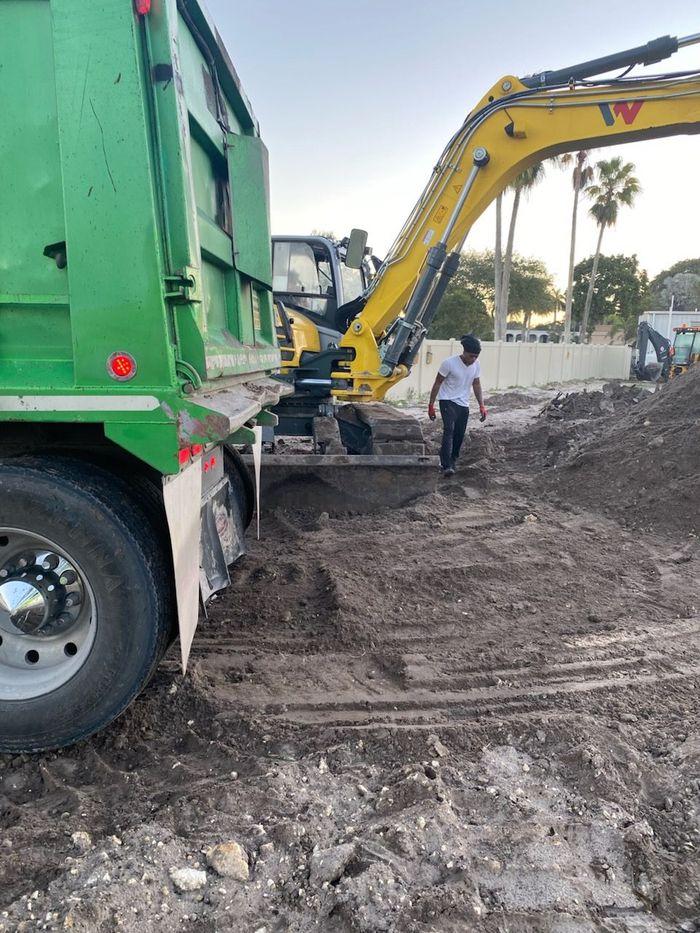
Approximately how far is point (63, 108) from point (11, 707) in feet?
7.73

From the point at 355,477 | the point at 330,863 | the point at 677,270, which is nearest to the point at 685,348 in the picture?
the point at 355,477

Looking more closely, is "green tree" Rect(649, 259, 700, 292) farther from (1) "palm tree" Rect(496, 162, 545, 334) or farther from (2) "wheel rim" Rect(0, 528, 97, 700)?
(2) "wheel rim" Rect(0, 528, 97, 700)

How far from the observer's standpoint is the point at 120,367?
2.33m

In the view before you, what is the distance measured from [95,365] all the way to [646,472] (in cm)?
626

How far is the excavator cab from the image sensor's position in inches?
894

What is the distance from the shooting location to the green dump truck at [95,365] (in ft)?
7.33

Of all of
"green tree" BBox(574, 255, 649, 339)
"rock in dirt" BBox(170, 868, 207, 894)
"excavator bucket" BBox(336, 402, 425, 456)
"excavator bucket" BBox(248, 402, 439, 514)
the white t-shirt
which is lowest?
"rock in dirt" BBox(170, 868, 207, 894)

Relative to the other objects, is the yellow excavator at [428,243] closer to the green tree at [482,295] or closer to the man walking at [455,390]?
the man walking at [455,390]

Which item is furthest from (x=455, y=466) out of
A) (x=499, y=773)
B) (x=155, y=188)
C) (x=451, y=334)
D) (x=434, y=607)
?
(x=451, y=334)

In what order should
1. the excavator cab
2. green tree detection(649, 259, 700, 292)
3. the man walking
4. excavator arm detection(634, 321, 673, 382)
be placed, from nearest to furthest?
the man walking < the excavator cab < excavator arm detection(634, 321, 673, 382) < green tree detection(649, 259, 700, 292)

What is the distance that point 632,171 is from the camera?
35406 mm

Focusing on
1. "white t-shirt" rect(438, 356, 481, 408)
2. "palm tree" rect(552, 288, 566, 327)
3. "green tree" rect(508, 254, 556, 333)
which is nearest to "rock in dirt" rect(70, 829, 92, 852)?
"white t-shirt" rect(438, 356, 481, 408)

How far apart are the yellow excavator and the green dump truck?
4649 millimetres

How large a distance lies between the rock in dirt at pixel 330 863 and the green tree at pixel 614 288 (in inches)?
1800
